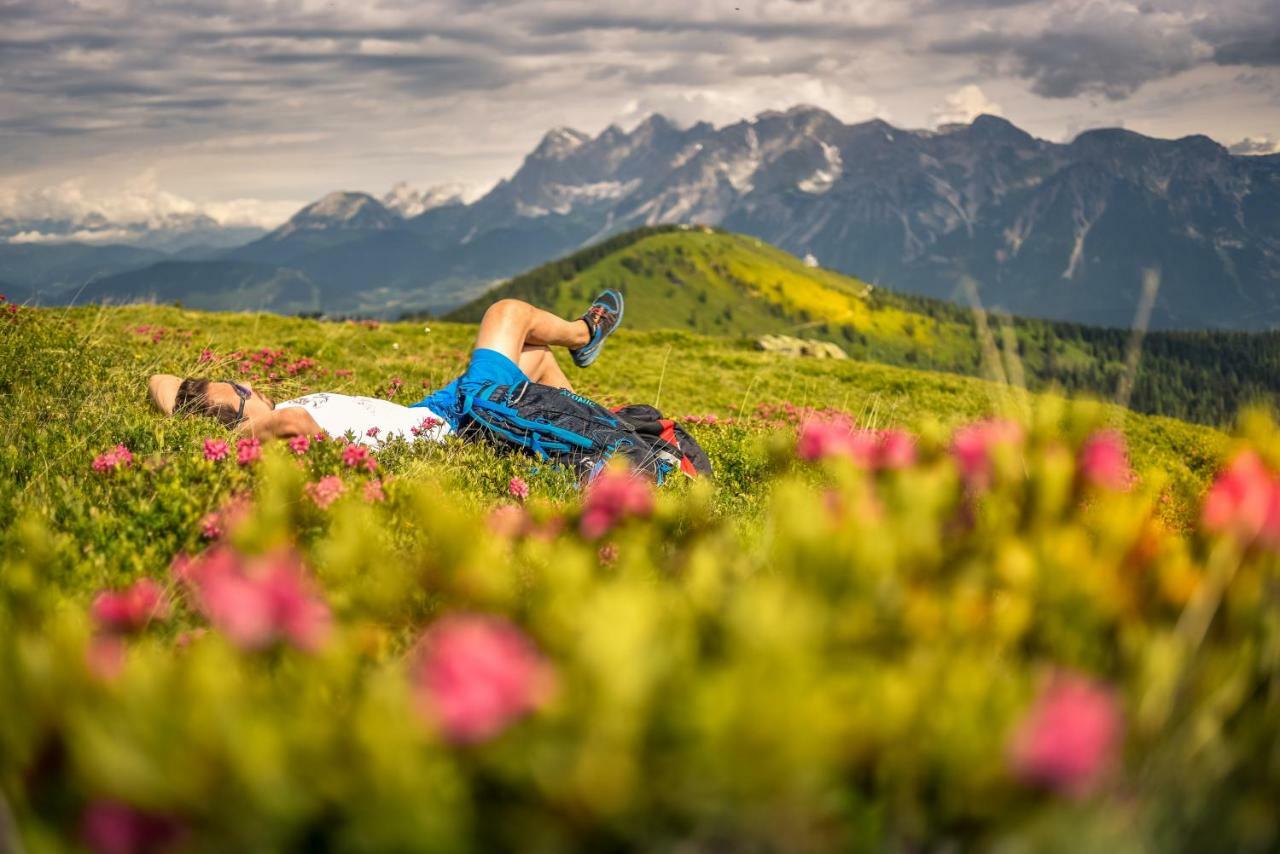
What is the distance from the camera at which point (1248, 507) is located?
1.86 meters

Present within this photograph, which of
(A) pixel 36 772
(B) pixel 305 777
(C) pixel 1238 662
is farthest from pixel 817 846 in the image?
(A) pixel 36 772

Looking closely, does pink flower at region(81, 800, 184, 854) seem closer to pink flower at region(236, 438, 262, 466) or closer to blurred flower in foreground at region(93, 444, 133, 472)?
pink flower at region(236, 438, 262, 466)

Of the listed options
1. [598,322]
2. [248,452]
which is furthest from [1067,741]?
[598,322]

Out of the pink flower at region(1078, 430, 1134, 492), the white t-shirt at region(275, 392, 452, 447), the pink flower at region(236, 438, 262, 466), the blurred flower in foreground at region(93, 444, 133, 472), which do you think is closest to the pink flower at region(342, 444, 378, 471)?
the pink flower at region(236, 438, 262, 466)

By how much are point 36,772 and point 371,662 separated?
1080mm

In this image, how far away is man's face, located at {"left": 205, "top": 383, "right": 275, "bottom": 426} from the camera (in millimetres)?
6793

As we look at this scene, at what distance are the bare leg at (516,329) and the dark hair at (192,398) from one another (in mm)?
2319

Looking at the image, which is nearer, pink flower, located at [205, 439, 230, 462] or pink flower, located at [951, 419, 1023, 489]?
pink flower, located at [951, 419, 1023, 489]

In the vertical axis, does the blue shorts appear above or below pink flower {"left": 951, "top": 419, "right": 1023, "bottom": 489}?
below

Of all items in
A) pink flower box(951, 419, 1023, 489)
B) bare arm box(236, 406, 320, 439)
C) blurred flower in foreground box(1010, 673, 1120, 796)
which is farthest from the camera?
bare arm box(236, 406, 320, 439)

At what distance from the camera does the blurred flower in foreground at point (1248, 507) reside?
1.83 meters

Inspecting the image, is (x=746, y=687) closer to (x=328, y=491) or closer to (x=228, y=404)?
(x=328, y=491)

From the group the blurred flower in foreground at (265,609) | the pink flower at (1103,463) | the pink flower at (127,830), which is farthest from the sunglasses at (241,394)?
the pink flower at (1103,463)

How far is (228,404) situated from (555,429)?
2756 millimetres
